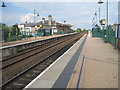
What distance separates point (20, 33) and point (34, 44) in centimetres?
1589

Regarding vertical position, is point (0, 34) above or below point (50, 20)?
below

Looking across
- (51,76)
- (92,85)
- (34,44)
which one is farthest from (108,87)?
(34,44)

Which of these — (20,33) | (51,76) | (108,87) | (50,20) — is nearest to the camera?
(108,87)

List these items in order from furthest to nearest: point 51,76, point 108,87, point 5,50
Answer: point 5,50 < point 51,76 < point 108,87

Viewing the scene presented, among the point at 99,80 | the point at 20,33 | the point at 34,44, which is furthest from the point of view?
the point at 20,33

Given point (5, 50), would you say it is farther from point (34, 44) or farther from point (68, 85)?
point (68, 85)

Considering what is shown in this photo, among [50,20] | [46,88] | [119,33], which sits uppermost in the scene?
[50,20]

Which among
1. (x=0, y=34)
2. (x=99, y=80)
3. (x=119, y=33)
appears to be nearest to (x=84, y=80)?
(x=99, y=80)

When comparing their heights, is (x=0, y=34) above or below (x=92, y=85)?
above

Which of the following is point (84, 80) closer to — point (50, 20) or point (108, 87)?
point (108, 87)

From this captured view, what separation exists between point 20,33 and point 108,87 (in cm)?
3545

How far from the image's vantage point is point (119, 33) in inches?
511

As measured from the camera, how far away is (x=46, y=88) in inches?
211

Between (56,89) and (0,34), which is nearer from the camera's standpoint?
(56,89)
